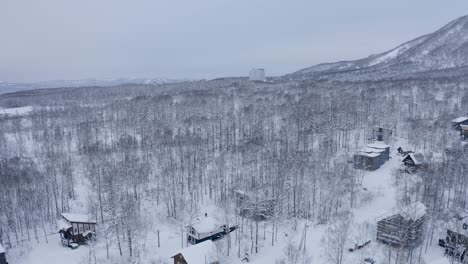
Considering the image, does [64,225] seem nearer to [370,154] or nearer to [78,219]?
[78,219]

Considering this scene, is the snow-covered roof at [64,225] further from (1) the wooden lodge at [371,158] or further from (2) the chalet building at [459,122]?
(2) the chalet building at [459,122]

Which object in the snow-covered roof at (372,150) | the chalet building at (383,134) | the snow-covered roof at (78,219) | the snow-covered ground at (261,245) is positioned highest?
the chalet building at (383,134)

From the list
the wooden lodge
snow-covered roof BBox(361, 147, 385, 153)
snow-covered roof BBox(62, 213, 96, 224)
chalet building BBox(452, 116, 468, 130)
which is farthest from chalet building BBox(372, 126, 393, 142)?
snow-covered roof BBox(62, 213, 96, 224)

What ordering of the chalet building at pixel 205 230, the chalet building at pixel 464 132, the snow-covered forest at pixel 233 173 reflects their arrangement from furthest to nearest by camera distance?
the chalet building at pixel 464 132 < the chalet building at pixel 205 230 < the snow-covered forest at pixel 233 173

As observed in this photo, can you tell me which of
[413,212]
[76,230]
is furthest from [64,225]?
[413,212]

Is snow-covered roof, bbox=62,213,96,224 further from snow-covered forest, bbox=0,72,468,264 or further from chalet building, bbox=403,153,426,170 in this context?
chalet building, bbox=403,153,426,170

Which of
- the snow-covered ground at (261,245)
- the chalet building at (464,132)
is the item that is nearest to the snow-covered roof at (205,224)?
the snow-covered ground at (261,245)
